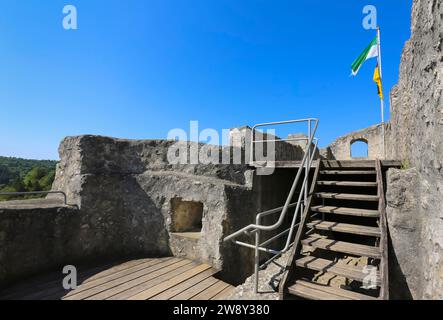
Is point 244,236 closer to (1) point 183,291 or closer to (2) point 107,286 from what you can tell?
(1) point 183,291

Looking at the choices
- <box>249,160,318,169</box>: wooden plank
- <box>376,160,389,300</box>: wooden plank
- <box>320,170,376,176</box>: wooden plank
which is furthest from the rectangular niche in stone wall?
<box>376,160,389,300</box>: wooden plank

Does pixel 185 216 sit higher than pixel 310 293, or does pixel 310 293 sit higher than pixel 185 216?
pixel 185 216

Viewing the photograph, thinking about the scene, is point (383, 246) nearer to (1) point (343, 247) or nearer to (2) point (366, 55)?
(1) point (343, 247)

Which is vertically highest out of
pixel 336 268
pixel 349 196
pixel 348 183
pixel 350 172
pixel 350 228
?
pixel 350 172

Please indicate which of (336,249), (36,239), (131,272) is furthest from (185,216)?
(336,249)

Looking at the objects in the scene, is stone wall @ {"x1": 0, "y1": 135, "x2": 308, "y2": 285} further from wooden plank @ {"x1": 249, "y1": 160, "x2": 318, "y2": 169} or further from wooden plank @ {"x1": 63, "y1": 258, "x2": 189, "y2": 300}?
wooden plank @ {"x1": 63, "y1": 258, "x2": 189, "y2": 300}

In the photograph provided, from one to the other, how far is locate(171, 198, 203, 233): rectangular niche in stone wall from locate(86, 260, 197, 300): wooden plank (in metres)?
0.91

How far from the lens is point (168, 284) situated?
140 inches

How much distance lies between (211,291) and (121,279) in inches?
59.6

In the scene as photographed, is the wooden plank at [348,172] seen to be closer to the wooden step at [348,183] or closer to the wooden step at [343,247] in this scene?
the wooden step at [348,183]

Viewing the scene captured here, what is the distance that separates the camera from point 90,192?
4.61 m

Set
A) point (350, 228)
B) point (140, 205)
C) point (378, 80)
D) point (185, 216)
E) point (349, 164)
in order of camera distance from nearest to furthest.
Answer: point (350, 228)
point (349, 164)
point (140, 205)
point (185, 216)
point (378, 80)

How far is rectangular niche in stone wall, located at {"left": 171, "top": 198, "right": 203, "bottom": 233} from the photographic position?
4848 millimetres

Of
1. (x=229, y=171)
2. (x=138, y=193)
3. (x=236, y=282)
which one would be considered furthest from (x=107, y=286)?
(x=229, y=171)
